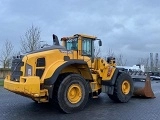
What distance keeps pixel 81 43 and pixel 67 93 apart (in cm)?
228

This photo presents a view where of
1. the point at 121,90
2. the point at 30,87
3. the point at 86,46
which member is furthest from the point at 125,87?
the point at 30,87

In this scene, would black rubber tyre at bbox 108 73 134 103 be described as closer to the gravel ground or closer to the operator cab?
the gravel ground

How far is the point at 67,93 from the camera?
8406mm

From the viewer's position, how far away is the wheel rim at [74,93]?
28.0ft

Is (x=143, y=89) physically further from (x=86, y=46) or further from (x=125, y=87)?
(x=86, y=46)

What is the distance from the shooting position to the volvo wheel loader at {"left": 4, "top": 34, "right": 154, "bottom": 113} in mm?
8002

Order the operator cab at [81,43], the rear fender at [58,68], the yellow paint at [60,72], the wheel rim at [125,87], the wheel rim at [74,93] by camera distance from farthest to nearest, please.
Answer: the wheel rim at [125,87] < the operator cab at [81,43] < the wheel rim at [74,93] < the rear fender at [58,68] < the yellow paint at [60,72]

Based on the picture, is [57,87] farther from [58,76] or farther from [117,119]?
[117,119]

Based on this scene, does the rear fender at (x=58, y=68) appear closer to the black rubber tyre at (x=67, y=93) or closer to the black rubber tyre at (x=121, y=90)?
the black rubber tyre at (x=67, y=93)

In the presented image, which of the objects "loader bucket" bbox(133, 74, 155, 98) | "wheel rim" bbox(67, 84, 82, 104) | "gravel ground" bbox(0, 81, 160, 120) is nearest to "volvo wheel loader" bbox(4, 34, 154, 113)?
"wheel rim" bbox(67, 84, 82, 104)

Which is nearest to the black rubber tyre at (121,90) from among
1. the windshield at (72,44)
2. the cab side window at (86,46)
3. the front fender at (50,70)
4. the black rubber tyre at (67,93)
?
the cab side window at (86,46)

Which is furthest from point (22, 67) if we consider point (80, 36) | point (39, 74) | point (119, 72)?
point (119, 72)

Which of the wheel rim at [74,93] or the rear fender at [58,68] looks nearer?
the rear fender at [58,68]

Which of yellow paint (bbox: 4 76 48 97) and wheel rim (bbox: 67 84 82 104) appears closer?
yellow paint (bbox: 4 76 48 97)
